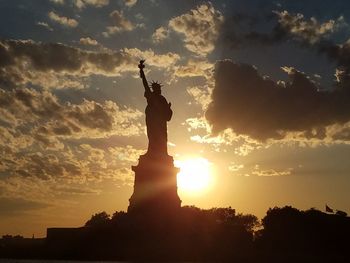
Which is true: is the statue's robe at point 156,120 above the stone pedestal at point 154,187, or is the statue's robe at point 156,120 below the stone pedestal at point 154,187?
above

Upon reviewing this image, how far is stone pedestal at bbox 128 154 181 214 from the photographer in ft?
137

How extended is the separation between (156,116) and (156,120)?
1.19ft

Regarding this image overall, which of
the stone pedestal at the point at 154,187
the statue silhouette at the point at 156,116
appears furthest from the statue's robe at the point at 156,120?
the stone pedestal at the point at 154,187

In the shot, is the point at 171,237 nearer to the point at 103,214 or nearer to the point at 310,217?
the point at 310,217

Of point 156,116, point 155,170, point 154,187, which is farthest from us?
point 156,116

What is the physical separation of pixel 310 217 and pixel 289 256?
1992 centimetres

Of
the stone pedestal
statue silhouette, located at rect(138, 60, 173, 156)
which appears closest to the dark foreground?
the stone pedestal

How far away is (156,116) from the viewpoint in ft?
150

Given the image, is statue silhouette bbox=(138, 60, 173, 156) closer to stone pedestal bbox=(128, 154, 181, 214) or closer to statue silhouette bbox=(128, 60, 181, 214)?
statue silhouette bbox=(128, 60, 181, 214)

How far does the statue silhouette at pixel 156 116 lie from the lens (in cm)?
4522

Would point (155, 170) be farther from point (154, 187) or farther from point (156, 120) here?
point (156, 120)

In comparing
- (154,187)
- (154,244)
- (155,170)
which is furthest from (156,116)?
(154,244)

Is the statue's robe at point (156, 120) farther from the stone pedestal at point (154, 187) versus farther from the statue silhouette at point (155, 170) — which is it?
the stone pedestal at point (154, 187)

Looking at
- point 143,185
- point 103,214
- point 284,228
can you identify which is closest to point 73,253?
point 143,185
